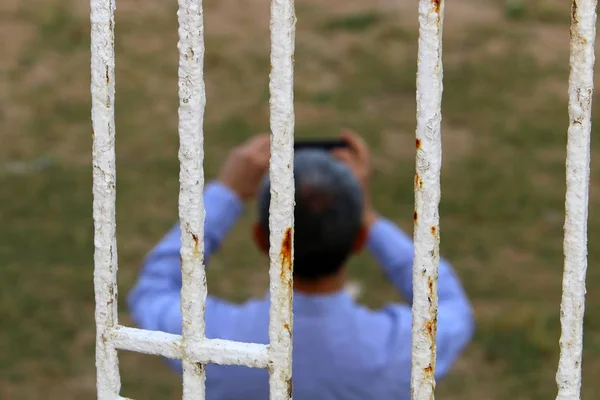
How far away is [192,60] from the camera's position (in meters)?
1.46

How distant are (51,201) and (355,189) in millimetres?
3843

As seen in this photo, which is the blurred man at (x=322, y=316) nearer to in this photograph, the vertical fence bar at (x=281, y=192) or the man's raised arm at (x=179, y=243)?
the man's raised arm at (x=179, y=243)

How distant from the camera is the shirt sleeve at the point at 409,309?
208 cm

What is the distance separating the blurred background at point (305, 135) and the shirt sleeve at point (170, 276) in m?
1.95

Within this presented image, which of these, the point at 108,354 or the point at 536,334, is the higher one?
the point at 108,354

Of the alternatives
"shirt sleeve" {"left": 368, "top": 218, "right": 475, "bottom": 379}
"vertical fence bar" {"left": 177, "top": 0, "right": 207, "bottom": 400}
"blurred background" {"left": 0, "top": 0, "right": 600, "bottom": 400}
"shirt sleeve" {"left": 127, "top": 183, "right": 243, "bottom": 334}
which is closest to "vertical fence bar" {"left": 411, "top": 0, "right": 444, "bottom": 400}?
"vertical fence bar" {"left": 177, "top": 0, "right": 207, "bottom": 400}

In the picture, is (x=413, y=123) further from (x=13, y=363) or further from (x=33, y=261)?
(x=13, y=363)

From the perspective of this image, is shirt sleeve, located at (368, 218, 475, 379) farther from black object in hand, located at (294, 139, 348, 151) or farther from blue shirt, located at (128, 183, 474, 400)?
black object in hand, located at (294, 139, 348, 151)

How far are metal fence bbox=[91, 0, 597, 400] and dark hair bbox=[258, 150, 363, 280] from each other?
0.54 m

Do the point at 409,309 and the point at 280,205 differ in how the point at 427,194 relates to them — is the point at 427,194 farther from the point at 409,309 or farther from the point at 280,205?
the point at 409,309

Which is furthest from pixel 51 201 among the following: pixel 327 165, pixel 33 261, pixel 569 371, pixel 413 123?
pixel 569 371

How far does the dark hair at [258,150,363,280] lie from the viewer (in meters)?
2.07

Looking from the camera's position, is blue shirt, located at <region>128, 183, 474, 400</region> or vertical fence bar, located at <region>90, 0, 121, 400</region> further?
blue shirt, located at <region>128, 183, 474, 400</region>

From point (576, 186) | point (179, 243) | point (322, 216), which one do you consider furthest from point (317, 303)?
point (576, 186)
